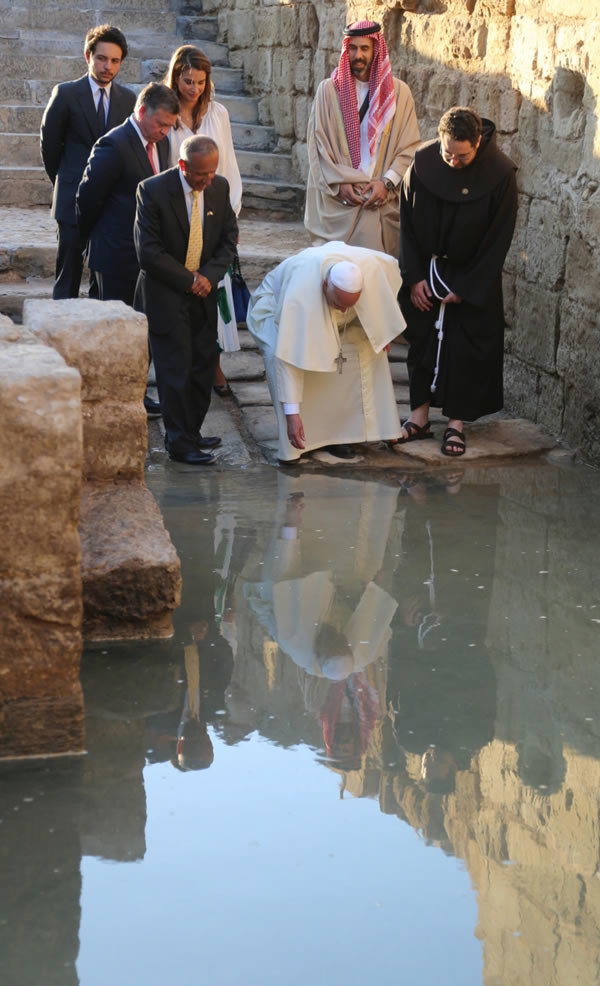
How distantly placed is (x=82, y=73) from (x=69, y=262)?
428cm

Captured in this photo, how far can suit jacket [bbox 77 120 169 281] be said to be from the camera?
20.0ft

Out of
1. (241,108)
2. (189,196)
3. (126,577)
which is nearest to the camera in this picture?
(126,577)

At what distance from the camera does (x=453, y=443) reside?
6172mm

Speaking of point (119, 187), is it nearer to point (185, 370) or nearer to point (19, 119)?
point (185, 370)

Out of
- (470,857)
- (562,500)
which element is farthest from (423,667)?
(562,500)

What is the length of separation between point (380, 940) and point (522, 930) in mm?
309

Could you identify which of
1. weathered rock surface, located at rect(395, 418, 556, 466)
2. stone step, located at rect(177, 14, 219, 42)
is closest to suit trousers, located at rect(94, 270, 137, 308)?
weathered rock surface, located at rect(395, 418, 556, 466)

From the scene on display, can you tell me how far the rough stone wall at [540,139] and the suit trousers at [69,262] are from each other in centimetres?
240

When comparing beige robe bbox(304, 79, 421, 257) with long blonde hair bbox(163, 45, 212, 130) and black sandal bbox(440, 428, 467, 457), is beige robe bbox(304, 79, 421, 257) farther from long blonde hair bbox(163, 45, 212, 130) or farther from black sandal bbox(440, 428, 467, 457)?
black sandal bbox(440, 428, 467, 457)

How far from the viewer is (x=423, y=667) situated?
12.8 ft

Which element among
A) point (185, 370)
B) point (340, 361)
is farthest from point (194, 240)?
point (340, 361)

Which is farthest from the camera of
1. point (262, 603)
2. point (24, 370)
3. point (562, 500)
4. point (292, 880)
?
point (562, 500)

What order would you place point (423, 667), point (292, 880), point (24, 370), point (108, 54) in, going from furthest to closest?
point (108, 54), point (423, 667), point (24, 370), point (292, 880)

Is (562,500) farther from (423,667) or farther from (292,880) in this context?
(292,880)
